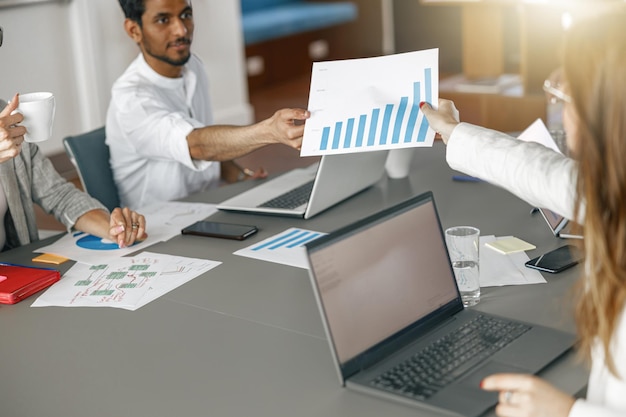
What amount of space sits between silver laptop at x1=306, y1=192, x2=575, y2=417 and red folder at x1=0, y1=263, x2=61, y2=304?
795mm

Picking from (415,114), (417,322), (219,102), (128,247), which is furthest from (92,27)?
(417,322)

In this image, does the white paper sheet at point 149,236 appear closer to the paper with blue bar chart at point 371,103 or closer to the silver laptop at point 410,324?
the paper with blue bar chart at point 371,103

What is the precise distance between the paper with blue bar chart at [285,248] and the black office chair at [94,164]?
77cm

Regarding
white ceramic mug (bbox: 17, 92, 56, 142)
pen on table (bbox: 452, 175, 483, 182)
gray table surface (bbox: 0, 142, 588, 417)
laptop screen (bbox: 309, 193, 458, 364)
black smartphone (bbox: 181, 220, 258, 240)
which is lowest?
gray table surface (bbox: 0, 142, 588, 417)

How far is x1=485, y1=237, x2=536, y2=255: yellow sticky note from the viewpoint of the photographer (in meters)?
1.88

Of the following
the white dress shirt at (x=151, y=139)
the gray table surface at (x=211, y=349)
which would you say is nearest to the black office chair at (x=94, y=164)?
the white dress shirt at (x=151, y=139)

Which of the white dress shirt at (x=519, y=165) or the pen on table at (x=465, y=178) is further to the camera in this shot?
the pen on table at (x=465, y=178)

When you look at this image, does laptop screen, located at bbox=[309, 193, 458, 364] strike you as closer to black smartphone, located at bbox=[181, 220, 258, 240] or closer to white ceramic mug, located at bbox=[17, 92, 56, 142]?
black smartphone, located at bbox=[181, 220, 258, 240]

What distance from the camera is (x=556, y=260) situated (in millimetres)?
1804

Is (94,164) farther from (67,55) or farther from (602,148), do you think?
(67,55)

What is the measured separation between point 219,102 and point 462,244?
4.34 m

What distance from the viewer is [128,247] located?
6.88 feet

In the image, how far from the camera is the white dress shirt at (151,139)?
2.62 metres

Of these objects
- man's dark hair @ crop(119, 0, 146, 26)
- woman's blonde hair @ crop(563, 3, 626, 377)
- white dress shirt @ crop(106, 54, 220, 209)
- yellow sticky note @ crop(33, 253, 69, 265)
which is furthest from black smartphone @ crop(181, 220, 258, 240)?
woman's blonde hair @ crop(563, 3, 626, 377)
